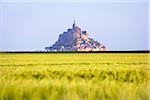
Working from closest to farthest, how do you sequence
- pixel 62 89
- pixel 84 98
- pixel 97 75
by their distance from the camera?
pixel 84 98 → pixel 62 89 → pixel 97 75

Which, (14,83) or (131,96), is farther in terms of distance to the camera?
(14,83)

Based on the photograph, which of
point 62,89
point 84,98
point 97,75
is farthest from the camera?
point 97,75

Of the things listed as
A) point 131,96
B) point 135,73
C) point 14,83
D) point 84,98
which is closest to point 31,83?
point 14,83

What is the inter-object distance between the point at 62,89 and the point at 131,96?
20.8 inches

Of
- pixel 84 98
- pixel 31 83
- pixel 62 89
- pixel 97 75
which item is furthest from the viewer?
pixel 97 75

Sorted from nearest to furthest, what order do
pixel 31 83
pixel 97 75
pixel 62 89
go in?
1. pixel 62 89
2. pixel 31 83
3. pixel 97 75

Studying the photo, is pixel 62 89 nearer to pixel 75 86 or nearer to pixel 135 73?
pixel 75 86

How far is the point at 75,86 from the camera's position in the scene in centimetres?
302

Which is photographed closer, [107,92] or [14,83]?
[107,92]

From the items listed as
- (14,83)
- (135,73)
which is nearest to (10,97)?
(14,83)

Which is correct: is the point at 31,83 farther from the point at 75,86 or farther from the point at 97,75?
the point at 97,75

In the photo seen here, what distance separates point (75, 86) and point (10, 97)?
0.53 meters

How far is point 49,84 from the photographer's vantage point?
310 centimetres

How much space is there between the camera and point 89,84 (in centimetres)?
308
